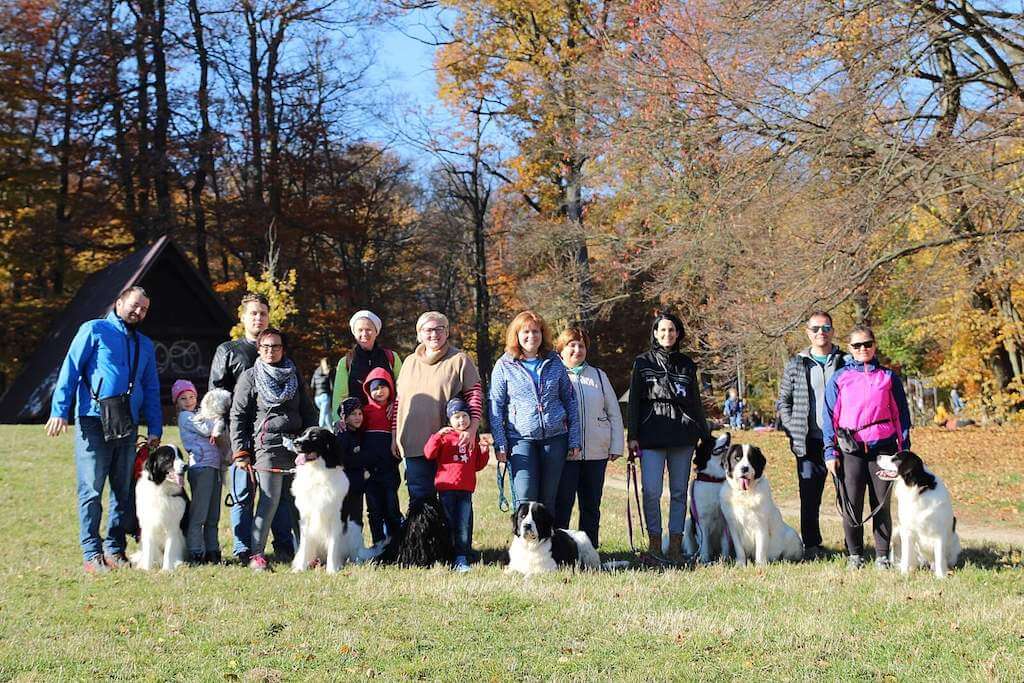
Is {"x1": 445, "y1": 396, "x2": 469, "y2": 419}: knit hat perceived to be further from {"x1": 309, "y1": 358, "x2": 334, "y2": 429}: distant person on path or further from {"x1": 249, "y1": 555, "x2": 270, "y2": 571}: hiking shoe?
{"x1": 309, "y1": 358, "x2": 334, "y2": 429}: distant person on path

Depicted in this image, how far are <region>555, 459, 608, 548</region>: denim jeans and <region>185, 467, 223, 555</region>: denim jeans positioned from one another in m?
2.61

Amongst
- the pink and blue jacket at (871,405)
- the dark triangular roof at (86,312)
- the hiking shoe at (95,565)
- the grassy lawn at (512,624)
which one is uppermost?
the dark triangular roof at (86,312)

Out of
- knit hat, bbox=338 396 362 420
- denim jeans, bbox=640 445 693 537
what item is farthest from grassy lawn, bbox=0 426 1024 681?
knit hat, bbox=338 396 362 420

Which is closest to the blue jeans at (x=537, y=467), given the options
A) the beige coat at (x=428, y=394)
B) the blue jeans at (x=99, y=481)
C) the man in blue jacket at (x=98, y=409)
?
the beige coat at (x=428, y=394)

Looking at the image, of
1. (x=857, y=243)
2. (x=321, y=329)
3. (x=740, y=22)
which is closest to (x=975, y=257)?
(x=857, y=243)

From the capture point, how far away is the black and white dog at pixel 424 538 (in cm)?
703

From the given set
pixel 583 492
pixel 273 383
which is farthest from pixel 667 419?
pixel 273 383

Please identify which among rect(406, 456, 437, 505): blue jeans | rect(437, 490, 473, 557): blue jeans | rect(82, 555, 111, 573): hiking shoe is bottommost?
rect(82, 555, 111, 573): hiking shoe

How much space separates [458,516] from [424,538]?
0.31m

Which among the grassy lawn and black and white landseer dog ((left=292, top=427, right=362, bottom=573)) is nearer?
the grassy lawn

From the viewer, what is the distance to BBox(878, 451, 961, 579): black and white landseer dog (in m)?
6.56

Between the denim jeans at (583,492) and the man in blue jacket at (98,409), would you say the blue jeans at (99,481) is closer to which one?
the man in blue jacket at (98,409)

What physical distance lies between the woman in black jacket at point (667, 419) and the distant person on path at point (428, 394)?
1399 mm

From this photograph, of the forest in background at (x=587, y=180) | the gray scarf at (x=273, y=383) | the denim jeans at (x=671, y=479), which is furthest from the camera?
the forest in background at (x=587, y=180)
